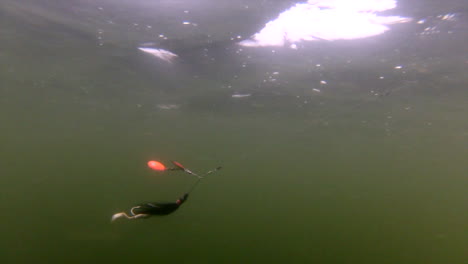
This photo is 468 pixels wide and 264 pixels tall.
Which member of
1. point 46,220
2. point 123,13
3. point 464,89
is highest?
point 123,13

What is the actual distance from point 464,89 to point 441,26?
8333 mm

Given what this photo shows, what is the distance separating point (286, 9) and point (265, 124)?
2176 cm

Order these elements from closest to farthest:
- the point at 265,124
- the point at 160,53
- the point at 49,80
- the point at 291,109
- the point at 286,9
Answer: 1. the point at 286,9
2. the point at 160,53
3. the point at 49,80
4. the point at 291,109
5. the point at 265,124

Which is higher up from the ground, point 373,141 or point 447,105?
point 447,105

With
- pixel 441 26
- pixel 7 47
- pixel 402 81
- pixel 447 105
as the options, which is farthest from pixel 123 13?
pixel 447 105

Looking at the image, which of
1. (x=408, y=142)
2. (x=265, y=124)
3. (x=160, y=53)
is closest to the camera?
(x=160, y=53)

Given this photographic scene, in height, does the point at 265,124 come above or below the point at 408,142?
above

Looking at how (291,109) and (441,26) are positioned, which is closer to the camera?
(441,26)

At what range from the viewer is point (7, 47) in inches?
565

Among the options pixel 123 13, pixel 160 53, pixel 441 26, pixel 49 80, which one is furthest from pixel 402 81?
pixel 49 80

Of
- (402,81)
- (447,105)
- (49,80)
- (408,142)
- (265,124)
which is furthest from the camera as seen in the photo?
(408,142)

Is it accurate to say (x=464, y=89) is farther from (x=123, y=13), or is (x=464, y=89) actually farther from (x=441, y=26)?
(x=123, y=13)

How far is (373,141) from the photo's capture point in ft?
117

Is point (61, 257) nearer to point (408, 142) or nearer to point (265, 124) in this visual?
point (265, 124)
